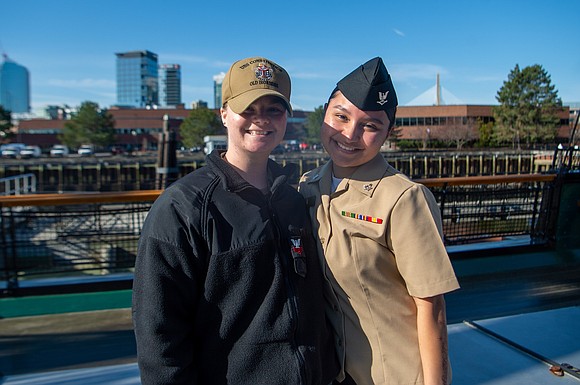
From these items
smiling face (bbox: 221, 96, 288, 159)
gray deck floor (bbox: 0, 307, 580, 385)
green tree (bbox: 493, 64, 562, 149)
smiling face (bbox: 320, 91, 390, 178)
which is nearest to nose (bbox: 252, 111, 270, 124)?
smiling face (bbox: 221, 96, 288, 159)

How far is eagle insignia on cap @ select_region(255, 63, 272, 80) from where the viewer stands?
138 centimetres

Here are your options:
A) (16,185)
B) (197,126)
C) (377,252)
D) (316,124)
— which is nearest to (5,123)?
(197,126)

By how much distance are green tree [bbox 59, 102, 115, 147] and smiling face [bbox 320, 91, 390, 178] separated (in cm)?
7819

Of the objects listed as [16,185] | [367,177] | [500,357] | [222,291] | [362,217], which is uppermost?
[367,177]

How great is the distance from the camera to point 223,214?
4.30 feet

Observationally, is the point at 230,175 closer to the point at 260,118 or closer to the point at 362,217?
the point at 260,118

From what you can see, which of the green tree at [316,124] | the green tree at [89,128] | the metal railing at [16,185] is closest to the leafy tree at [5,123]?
the green tree at [89,128]

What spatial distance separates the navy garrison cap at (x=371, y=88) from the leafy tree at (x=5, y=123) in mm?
90029

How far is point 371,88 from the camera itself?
1422 millimetres

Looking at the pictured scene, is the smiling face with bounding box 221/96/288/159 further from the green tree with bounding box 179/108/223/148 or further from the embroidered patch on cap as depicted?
the green tree with bounding box 179/108/223/148

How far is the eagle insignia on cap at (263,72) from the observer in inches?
54.5

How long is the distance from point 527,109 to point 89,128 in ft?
203

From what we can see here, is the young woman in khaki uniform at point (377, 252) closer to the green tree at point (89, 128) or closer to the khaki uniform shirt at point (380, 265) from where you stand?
the khaki uniform shirt at point (380, 265)

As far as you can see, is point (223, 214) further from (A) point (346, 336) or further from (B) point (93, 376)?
(B) point (93, 376)
